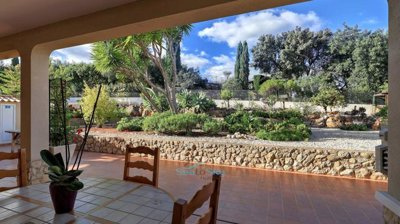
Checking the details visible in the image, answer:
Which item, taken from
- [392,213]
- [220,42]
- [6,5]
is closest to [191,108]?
[6,5]

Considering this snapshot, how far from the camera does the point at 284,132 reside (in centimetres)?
642

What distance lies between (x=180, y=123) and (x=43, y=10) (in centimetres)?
507

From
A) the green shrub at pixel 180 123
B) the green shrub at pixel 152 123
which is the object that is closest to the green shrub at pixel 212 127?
the green shrub at pixel 180 123

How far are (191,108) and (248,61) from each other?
41.1 ft

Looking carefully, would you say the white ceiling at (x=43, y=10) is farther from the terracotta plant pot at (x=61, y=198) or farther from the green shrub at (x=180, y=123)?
the green shrub at (x=180, y=123)

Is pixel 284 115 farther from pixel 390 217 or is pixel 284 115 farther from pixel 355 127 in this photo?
pixel 390 217

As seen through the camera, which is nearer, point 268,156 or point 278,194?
point 278,194

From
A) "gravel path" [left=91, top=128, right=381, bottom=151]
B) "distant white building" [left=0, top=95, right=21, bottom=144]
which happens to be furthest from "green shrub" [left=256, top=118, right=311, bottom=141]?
"distant white building" [left=0, top=95, right=21, bottom=144]

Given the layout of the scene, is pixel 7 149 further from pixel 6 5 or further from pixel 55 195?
pixel 55 195

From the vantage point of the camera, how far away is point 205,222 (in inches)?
43.3

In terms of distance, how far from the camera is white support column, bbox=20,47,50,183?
3.20 m

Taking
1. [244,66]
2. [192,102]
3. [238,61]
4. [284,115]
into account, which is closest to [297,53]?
[244,66]

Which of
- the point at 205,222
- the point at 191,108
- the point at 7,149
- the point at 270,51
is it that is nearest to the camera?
the point at 205,222

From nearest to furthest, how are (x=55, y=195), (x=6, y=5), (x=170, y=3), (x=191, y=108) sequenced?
(x=55, y=195), (x=170, y=3), (x=6, y=5), (x=191, y=108)
